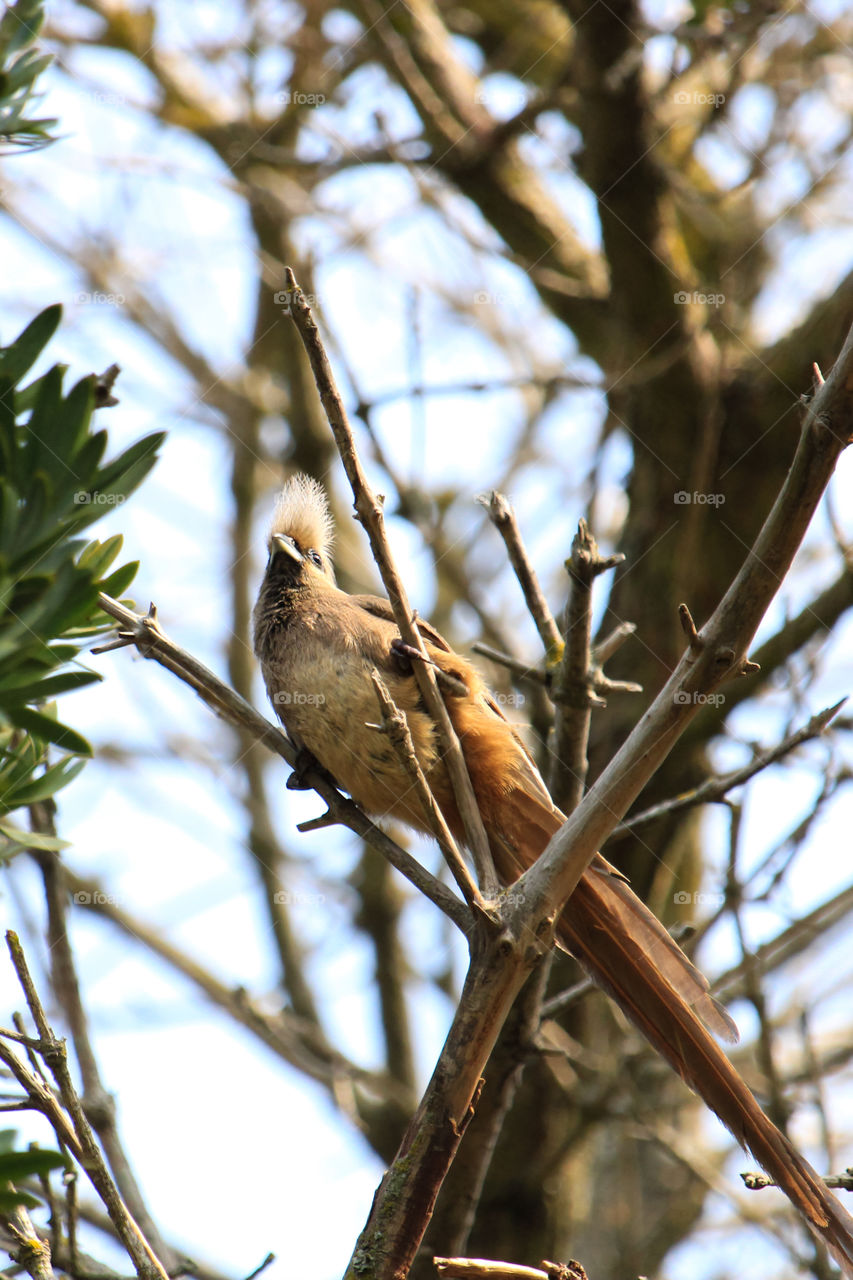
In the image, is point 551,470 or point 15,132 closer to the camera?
point 15,132

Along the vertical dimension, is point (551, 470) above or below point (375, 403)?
above

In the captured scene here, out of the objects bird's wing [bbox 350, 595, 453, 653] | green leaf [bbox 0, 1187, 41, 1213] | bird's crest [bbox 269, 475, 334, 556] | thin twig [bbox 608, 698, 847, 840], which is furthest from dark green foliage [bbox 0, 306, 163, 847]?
bird's crest [bbox 269, 475, 334, 556]

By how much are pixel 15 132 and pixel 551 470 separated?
5.84 m

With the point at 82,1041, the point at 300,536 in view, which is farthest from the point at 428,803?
the point at 300,536

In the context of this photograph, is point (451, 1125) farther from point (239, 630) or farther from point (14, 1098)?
point (239, 630)

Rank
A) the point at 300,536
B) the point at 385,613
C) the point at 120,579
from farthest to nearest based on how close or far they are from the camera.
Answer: the point at 300,536
the point at 385,613
the point at 120,579

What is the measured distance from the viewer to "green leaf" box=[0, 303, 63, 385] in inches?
61.9

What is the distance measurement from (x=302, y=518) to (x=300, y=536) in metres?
0.08

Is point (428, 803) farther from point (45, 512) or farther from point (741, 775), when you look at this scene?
point (741, 775)

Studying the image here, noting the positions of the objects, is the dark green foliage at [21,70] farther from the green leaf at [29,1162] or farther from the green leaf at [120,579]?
the green leaf at [29,1162]

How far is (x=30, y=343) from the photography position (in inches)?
62.2

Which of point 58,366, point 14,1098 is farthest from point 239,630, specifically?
point 58,366

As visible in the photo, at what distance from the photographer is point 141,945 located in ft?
19.1

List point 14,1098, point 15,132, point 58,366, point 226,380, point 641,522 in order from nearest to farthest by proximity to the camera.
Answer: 1. point 58,366
2. point 15,132
3. point 14,1098
4. point 641,522
5. point 226,380
